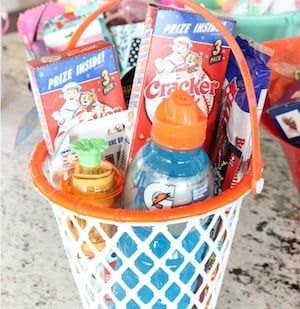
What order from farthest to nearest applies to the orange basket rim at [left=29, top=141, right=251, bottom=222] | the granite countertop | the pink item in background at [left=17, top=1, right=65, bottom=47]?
1. the pink item in background at [left=17, top=1, right=65, bottom=47]
2. the granite countertop
3. the orange basket rim at [left=29, top=141, right=251, bottom=222]

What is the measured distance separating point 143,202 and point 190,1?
0.17 meters

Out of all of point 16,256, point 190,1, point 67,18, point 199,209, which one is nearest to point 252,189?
point 199,209

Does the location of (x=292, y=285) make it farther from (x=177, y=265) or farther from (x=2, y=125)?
(x=2, y=125)

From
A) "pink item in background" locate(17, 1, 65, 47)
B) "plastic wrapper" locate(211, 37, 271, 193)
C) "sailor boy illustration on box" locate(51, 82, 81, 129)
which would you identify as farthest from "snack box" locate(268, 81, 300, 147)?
"pink item in background" locate(17, 1, 65, 47)

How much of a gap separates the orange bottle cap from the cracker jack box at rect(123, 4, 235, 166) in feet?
0.23

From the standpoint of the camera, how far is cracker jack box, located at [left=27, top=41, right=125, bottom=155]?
56 centimetres

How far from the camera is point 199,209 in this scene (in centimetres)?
48

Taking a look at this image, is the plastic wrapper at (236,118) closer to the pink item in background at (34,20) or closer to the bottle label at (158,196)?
the bottle label at (158,196)

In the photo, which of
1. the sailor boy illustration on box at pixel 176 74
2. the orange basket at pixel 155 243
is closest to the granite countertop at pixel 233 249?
the orange basket at pixel 155 243

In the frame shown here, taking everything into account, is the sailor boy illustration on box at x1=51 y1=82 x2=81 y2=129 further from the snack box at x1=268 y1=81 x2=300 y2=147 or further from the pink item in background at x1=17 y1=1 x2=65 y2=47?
the pink item in background at x1=17 y1=1 x2=65 y2=47

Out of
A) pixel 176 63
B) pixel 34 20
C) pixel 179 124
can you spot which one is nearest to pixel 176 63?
pixel 176 63

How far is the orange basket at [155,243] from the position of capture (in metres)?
0.48

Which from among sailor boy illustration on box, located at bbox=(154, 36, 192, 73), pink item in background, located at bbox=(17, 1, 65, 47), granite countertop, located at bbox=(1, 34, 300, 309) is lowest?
granite countertop, located at bbox=(1, 34, 300, 309)

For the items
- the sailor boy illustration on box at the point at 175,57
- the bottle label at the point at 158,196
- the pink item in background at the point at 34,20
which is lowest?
the pink item in background at the point at 34,20
